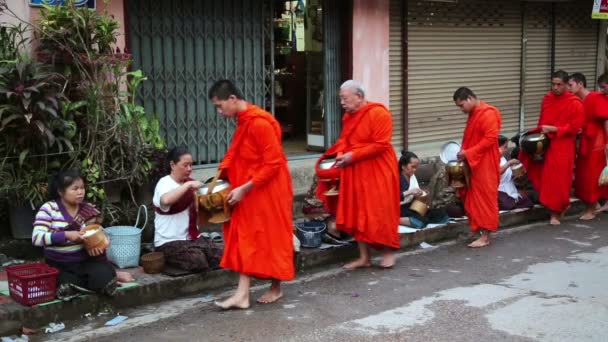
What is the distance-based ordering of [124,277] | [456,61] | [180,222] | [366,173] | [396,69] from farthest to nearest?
[456,61], [396,69], [366,173], [180,222], [124,277]

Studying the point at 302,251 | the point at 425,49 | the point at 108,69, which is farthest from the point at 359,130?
the point at 425,49

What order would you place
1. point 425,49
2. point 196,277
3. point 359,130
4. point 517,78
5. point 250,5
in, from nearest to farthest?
point 196,277 → point 359,130 → point 250,5 → point 425,49 → point 517,78

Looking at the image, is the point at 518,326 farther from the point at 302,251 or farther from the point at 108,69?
the point at 108,69

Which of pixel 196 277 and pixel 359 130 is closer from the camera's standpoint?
pixel 196 277

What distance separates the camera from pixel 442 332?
4.92m

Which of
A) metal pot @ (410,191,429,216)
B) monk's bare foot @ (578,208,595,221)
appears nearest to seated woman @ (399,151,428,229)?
metal pot @ (410,191,429,216)

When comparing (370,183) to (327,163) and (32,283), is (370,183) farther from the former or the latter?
(32,283)

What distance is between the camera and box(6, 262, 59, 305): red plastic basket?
16.7ft

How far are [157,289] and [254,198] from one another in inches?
44.9

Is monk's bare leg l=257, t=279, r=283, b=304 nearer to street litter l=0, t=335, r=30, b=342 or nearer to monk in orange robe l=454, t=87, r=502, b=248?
street litter l=0, t=335, r=30, b=342

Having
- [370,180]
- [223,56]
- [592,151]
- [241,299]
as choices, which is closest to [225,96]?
[241,299]

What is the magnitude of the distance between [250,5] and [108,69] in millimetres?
2463

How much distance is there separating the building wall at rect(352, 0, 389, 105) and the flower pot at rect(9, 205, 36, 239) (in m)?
4.61

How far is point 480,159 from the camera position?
289 inches
